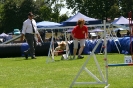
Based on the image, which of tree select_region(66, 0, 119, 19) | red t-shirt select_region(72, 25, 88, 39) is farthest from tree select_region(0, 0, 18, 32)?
red t-shirt select_region(72, 25, 88, 39)

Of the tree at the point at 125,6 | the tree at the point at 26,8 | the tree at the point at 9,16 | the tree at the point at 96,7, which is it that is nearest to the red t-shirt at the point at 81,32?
the tree at the point at 96,7

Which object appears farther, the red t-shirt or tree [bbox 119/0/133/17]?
tree [bbox 119/0/133/17]

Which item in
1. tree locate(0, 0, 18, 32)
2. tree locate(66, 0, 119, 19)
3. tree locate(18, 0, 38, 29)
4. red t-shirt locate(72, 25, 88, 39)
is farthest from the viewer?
tree locate(18, 0, 38, 29)

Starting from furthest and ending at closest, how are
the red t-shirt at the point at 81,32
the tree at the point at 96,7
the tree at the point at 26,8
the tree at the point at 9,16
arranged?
the tree at the point at 26,8 → the tree at the point at 9,16 → the tree at the point at 96,7 → the red t-shirt at the point at 81,32

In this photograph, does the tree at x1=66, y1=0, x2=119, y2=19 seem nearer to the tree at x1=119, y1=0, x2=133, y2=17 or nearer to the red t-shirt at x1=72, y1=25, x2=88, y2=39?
the tree at x1=119, y1=0, x2=133, y2=17

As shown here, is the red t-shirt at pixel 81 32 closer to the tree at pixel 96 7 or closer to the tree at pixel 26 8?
the tree at pixel 96 7

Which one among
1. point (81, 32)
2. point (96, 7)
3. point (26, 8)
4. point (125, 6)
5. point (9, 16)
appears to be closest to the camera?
point (81, 32)

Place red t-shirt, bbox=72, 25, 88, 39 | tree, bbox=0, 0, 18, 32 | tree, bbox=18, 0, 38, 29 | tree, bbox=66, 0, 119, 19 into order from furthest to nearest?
tree, bbox=18, 0, 38, 29 → tree, bbox=0, 0, 18, 32 → tree, bbox=66, 0, 119, 19 → red t-shirt, bbox=72, 25, 88, 39

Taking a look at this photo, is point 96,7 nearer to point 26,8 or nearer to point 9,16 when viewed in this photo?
point 26,8

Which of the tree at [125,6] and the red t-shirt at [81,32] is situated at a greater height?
the red t-shirt at [81,32]

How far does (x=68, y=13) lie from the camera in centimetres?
7169

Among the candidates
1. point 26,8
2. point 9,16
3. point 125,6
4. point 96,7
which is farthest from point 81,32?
point 26,8

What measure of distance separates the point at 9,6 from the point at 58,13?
37.8 feet

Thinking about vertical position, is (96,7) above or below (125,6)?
above
